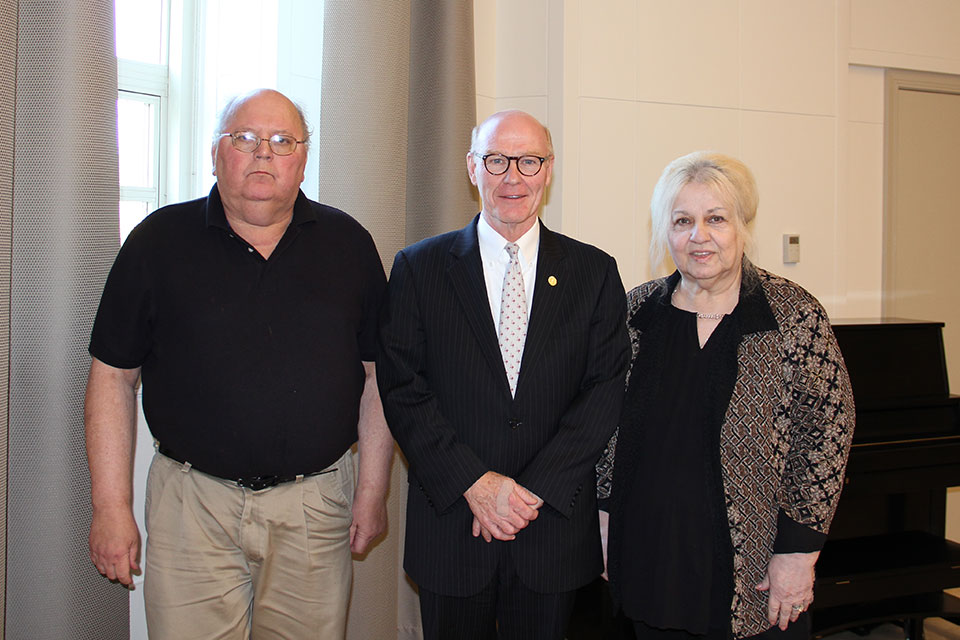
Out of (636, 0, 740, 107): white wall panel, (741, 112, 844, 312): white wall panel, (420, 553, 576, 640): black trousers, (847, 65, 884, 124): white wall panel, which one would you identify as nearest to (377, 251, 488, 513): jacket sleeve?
(420, 553, 576, 640): black trousers

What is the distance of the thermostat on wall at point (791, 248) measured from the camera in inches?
126

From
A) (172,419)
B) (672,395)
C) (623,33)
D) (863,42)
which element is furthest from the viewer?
(863,42)

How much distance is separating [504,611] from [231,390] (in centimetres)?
76

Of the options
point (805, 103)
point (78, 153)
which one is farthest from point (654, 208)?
point (805, 103)

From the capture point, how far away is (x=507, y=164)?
1.73 metres

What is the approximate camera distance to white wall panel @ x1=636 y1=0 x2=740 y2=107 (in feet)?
9.69

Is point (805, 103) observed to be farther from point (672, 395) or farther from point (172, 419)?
point (172, 419)

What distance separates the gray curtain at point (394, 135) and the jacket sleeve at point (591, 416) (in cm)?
86

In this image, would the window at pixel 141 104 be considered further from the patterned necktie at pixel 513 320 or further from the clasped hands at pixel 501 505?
the clasped hands at pixel 501 505

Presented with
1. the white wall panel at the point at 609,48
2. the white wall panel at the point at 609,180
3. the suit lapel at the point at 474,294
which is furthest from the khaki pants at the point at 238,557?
the white wall panel at the point at 609,48

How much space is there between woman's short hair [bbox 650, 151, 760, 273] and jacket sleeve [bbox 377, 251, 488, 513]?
61 cm

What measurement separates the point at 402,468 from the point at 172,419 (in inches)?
41.3

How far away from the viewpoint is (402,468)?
255 centimetres

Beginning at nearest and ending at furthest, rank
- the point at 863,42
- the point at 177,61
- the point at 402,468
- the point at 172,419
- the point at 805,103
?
the point at 172,419 < the point at 177,61 < the point at 402,468 < the point at 805,103 < the point at 863,42
